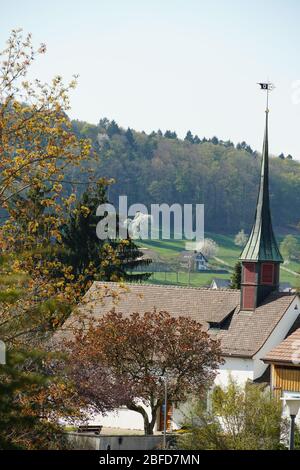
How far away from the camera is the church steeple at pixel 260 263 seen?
45094mm

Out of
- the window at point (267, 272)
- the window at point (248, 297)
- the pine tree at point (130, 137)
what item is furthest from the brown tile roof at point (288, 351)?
the pine tree at point (130, 137)

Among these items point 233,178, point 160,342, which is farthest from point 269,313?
point 233,178

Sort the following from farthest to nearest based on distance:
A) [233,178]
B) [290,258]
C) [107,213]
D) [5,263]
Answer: [233,178], [290,258], [107,213], [5,263]

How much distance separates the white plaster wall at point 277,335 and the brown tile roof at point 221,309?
260mm

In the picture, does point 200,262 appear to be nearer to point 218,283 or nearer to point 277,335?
point 218,283

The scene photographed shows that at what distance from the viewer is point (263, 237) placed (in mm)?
46344

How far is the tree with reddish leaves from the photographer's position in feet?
115

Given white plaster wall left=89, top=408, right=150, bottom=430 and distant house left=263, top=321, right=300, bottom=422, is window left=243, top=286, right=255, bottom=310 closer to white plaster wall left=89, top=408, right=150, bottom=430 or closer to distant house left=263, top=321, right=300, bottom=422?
distant house left=263, top=321, right=300, bottom=422

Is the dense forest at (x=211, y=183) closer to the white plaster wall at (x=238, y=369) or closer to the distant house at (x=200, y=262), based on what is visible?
the distant house at (x=200, y=262)

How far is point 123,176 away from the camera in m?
169

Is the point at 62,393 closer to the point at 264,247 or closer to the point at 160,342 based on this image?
the point at 160,342

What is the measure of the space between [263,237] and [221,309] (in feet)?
11.7

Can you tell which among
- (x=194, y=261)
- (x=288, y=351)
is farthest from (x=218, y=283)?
(x=288, y=351)
